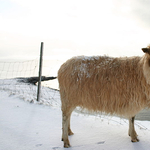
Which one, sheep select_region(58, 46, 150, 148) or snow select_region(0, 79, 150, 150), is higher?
sheep select_region(58, 46, 150, 148)

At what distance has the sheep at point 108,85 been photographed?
9.32 feet

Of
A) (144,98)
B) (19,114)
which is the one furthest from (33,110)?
(144,98)

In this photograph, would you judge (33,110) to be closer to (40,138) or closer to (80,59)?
(40,138)

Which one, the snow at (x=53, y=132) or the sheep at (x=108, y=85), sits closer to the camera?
the sheep at (x=108, y=85)

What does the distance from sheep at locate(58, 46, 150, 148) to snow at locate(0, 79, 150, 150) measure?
0.27m

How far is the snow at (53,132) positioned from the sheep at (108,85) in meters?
0.27

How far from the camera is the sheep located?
2.84 m

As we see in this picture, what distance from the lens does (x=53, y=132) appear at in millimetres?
3506

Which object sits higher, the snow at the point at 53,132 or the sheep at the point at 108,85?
the sheep at the point at 108,85

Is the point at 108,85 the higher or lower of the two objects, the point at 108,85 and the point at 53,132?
the higher

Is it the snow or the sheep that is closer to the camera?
the sheep

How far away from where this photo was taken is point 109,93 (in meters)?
2.88

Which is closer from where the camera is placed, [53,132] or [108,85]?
[108,85]

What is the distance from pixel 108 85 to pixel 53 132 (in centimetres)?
164
